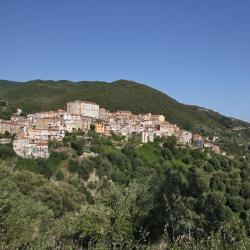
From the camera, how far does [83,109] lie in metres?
91.4

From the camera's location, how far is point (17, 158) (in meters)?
55.2

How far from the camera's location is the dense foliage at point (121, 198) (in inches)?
396

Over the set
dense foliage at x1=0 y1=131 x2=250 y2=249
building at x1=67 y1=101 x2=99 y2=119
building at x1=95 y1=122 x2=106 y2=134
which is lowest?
dense foliage at x1=0 y1=131 x2=250 y2=249

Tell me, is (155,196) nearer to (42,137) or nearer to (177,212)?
(177,212)

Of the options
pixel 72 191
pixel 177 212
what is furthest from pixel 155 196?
pixel 72 191

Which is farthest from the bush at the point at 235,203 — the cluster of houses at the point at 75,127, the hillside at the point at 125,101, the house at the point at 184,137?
the hillside at the point at 125,101

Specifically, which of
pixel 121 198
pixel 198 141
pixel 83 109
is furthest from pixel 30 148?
pixel 121 198

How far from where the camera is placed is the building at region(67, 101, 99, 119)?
9075cm

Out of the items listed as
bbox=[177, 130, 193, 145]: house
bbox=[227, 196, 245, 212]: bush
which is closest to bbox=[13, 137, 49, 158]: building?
bbox=[227, 196, 245, 212]: bush

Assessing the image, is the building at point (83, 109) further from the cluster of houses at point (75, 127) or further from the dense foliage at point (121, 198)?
the dense foliage at point (121, 198)

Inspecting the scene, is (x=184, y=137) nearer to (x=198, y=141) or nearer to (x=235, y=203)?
(x=198, y=141)

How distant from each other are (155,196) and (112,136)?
5506 cm

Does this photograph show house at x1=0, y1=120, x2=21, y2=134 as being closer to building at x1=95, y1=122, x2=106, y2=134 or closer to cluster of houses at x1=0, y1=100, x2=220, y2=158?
cluster of houses at x1=0, y1=100, x2=220, y2=158

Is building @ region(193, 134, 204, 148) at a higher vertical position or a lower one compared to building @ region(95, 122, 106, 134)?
lower
